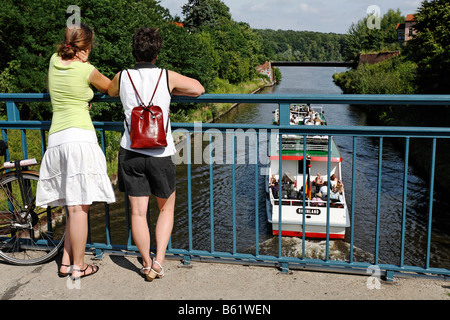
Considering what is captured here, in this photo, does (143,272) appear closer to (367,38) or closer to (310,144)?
(310,144)

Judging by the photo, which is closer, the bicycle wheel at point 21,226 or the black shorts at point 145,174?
the black shorts at point 145,174

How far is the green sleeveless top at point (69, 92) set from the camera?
3414mm

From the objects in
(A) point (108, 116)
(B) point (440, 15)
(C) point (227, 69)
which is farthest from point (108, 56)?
(C) point (227, 69)

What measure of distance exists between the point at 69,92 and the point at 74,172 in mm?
581

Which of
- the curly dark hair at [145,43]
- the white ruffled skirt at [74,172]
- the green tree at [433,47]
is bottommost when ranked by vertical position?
the white ruffled skirt at [74,172]

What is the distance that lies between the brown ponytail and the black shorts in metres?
0.77

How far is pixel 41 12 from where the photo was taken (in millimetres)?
22141

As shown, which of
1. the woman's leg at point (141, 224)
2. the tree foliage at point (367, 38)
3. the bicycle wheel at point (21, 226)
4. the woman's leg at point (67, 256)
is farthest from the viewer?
the tree foliage at point (367, 38)

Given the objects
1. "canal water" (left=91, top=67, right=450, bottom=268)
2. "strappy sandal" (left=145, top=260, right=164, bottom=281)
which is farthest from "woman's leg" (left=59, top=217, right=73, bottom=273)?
"canal water" (left=91, top=67, right=450, bottom=268)

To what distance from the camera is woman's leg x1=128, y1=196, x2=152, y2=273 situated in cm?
351

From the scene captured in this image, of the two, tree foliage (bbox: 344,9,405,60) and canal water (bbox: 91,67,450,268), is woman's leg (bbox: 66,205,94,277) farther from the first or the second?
tree foliage (bbox: 344,9,405,60)

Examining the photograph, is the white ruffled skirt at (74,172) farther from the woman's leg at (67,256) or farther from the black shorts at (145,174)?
the woman's leg at (67,256)

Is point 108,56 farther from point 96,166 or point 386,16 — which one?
point 386,16

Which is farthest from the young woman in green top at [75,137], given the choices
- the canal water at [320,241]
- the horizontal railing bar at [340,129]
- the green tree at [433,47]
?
the green tree at [433,47]
